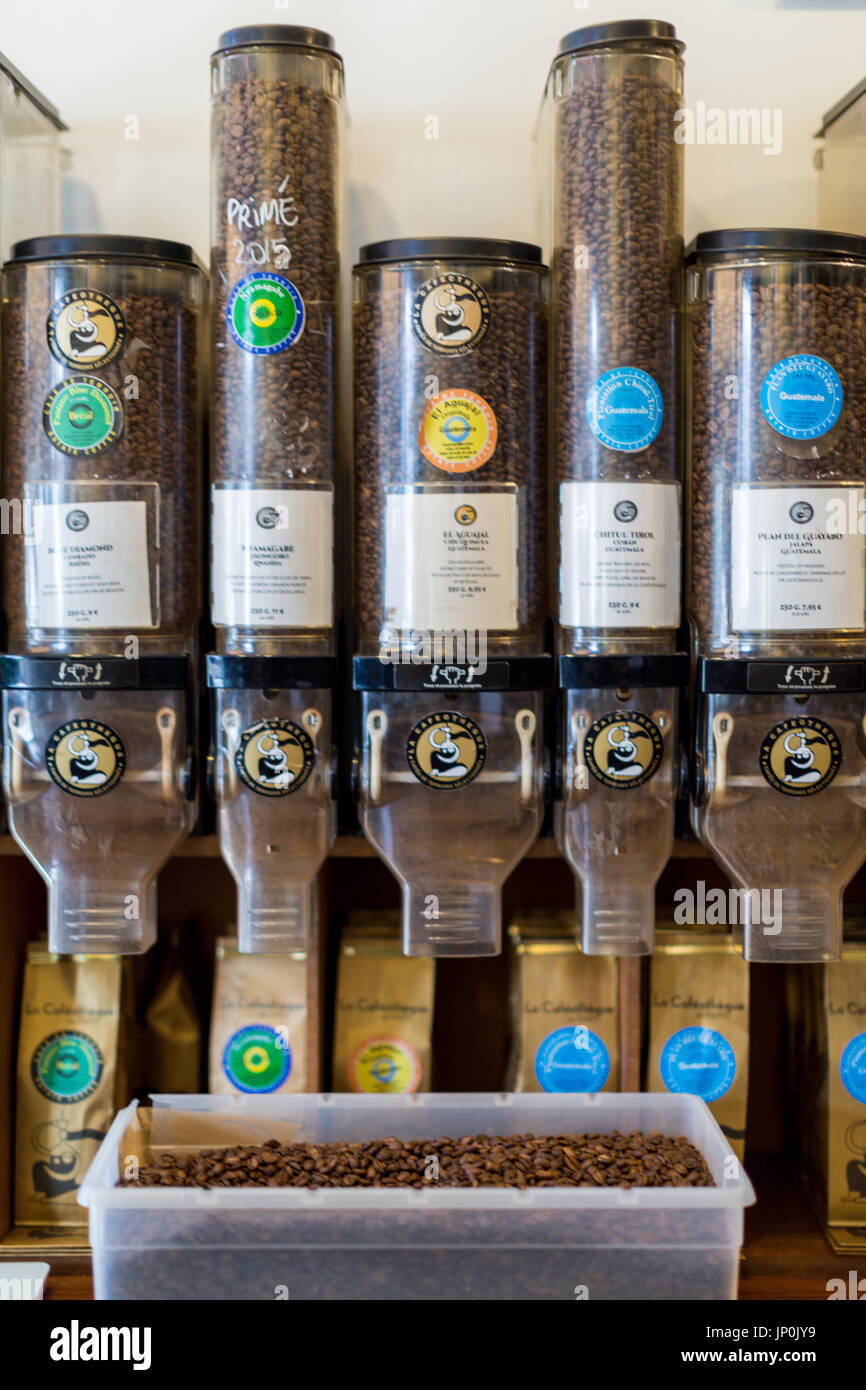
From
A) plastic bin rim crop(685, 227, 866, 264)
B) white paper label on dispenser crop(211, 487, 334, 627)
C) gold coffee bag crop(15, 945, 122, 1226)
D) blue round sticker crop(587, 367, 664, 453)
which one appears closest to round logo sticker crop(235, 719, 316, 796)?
white paper label on dispenser crop(211, 487, 334, 627)

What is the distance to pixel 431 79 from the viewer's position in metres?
1.64

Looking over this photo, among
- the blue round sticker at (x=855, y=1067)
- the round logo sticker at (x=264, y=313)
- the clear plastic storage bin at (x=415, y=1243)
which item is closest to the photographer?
the clear plastic storage bin at (x=415, y=1243)

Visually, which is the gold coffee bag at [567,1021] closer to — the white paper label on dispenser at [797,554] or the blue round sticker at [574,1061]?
the blue round sticker at [574,1061]

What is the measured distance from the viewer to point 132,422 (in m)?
1.39

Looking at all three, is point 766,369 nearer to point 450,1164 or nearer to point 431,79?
point 431,79

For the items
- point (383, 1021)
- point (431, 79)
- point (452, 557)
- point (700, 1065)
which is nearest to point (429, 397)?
point (452, 557)

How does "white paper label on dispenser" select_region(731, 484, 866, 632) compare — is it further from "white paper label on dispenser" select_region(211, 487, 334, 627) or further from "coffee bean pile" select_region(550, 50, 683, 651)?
"white paper label on dispenser" select_region(211, 487, 334, 627)

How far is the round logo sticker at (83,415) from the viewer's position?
1378 millimetres

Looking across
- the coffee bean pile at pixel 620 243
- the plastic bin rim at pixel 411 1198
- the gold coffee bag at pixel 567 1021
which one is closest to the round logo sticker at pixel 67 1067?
the plastic bin rim at pixel 411 1198

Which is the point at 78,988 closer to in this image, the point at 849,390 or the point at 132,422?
the point at 132,422

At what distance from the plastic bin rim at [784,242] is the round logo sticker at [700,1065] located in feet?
3.16

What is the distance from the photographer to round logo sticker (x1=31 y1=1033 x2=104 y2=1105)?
156 cm

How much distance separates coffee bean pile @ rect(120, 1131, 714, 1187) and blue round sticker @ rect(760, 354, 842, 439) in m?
0.84

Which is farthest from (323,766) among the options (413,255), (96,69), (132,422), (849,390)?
(96,69)
